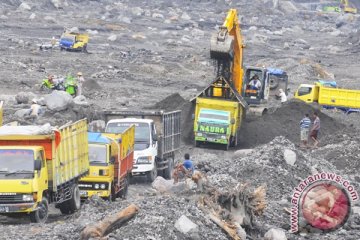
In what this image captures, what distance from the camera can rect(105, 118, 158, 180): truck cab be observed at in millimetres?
25750

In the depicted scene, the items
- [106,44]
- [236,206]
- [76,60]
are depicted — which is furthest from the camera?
[106,44]

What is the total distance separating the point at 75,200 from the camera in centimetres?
1986

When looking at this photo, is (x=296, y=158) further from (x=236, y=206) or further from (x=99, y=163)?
(x=236, y=206)

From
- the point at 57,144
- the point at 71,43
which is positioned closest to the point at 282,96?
the point at 57,144

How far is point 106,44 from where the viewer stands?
74562 mm

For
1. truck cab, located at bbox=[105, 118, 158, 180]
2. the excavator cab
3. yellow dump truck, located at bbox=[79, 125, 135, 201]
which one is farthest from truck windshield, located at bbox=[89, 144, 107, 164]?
the excavator cab

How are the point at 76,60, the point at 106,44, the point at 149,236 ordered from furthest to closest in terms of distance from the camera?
the point at 106,44 < the point at 76,60 < the point at 149,236

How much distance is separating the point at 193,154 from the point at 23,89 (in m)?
15.9

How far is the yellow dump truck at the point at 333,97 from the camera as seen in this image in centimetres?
4191

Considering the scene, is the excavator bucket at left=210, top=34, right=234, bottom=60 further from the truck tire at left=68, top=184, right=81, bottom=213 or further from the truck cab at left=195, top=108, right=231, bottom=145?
the truck tire at left=68, top=184, right=81, bottom=213

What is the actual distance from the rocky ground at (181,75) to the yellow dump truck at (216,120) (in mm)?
662

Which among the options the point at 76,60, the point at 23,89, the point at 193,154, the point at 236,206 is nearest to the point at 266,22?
the point at 76,60

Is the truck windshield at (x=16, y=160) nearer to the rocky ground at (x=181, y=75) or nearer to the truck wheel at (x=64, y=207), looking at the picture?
the rocky ground at (x=181, y=75)

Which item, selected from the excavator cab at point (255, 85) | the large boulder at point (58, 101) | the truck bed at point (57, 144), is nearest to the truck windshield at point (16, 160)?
the truck bed at point (57, 144)
